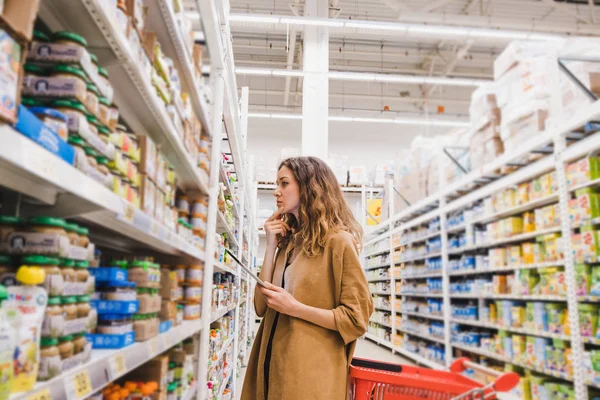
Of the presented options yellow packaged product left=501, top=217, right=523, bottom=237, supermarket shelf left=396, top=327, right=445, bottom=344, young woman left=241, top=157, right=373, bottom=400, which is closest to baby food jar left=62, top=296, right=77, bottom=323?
young woman left=241, top=157, right=373, bottom=400

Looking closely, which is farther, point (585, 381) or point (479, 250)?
point (479, 250)

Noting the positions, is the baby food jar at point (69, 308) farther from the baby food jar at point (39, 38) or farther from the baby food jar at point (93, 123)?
the baby food jar at point (39, 38)

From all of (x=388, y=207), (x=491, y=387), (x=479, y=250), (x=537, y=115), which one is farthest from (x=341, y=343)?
(x=388, y=207)

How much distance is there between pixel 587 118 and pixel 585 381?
6.72 ft

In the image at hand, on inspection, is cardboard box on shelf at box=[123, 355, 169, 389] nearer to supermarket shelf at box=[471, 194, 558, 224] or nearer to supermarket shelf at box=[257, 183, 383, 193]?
supermarket shelf at box=[471, 194, 558, 224]

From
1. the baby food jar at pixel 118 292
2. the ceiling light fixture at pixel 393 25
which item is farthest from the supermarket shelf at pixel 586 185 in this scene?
the ceiling light fixture at pixel 393 25

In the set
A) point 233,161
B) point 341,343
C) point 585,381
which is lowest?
point 585,381

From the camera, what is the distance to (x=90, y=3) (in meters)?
0.97

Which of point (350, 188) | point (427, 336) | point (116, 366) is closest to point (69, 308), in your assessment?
point (116, 366)

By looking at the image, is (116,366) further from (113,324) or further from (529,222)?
(529,222)

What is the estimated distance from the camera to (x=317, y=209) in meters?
1.91

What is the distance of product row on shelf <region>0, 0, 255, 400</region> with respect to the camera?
726 mm

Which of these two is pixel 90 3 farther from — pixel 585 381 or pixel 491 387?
pixel 585 381

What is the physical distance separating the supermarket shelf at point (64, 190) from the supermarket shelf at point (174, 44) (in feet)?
2.27
